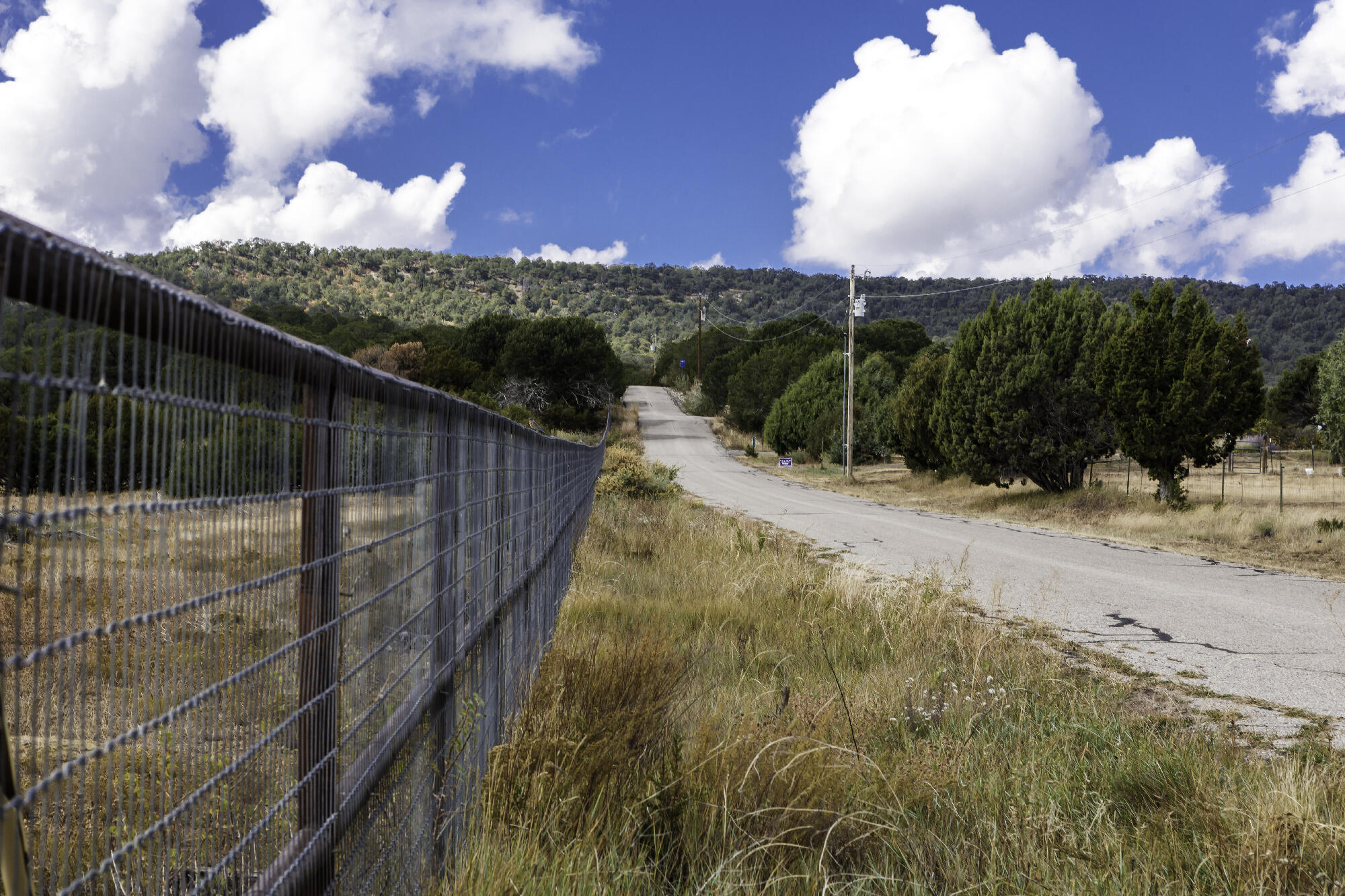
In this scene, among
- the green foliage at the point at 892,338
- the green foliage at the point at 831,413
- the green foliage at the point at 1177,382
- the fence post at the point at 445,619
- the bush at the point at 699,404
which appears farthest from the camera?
the green foliage at the point at 892,338

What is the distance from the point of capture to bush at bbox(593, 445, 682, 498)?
19188 mm

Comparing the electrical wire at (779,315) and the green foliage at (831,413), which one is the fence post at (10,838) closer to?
the green foliage at (831,413)

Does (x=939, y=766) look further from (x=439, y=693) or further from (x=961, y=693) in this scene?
(x=439, y=693)

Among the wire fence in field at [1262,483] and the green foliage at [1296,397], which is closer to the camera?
the wire fence in field at [1262,483]

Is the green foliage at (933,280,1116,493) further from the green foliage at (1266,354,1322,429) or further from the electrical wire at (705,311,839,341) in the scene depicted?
the electrical wire at (705,311,839,341)

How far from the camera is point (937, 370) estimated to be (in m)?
29.5

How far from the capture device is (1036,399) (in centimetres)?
2284

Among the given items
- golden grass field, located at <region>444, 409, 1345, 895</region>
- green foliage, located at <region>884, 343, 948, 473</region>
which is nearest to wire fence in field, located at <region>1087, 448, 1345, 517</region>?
green foliage, located at <region>884, 343, 948, 473</region>

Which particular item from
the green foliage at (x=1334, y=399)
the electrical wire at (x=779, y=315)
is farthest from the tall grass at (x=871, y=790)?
the electrical wire at (x=779, y=315)

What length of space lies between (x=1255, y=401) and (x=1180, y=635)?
44.8 feet

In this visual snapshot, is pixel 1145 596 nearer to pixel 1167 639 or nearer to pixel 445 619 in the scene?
pixel 1167 639

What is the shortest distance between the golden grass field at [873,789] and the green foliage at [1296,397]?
202ft

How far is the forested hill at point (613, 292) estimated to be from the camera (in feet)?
326

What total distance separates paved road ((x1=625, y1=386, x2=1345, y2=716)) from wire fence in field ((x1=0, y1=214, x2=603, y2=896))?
19.8ft
